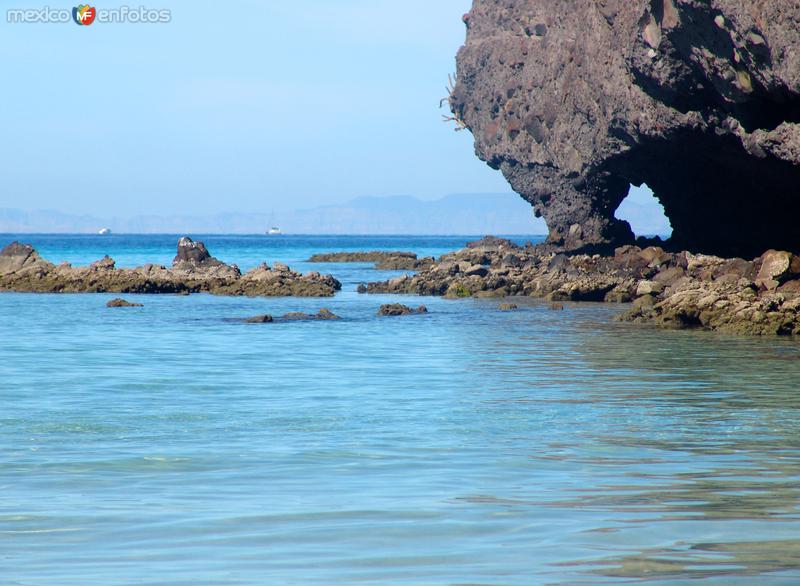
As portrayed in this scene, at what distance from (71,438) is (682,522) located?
→ 7276 millimetres

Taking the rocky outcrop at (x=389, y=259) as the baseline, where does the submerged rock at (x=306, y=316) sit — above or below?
below

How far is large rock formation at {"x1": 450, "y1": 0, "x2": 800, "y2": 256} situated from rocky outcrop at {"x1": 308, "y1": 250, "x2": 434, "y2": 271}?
30.1ft

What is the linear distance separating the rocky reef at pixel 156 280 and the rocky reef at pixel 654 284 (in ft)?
11.9

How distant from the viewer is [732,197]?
44.5 m

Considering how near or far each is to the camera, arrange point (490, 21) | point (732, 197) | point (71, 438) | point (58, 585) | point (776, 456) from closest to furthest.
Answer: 1. point (58, 585)
2. point (776, 456)
3. point (71, 438)
4. point (732, 197)
5. point (490, 21)

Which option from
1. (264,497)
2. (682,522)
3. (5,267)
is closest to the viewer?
(682,522)

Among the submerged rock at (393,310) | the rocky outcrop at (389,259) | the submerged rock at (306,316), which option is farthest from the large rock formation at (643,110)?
the submerged rock at (306,316)

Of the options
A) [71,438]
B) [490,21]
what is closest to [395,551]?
[71,438]

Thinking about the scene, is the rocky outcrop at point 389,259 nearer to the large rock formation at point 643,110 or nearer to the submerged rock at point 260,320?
the large rock formation at point 643,110

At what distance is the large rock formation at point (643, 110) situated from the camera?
97.7 feet

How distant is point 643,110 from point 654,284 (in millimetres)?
7467

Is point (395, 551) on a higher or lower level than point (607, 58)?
lower

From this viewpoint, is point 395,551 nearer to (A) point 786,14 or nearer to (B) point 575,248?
(A) point 786,14

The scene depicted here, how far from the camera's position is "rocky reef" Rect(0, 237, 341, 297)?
4822cm
